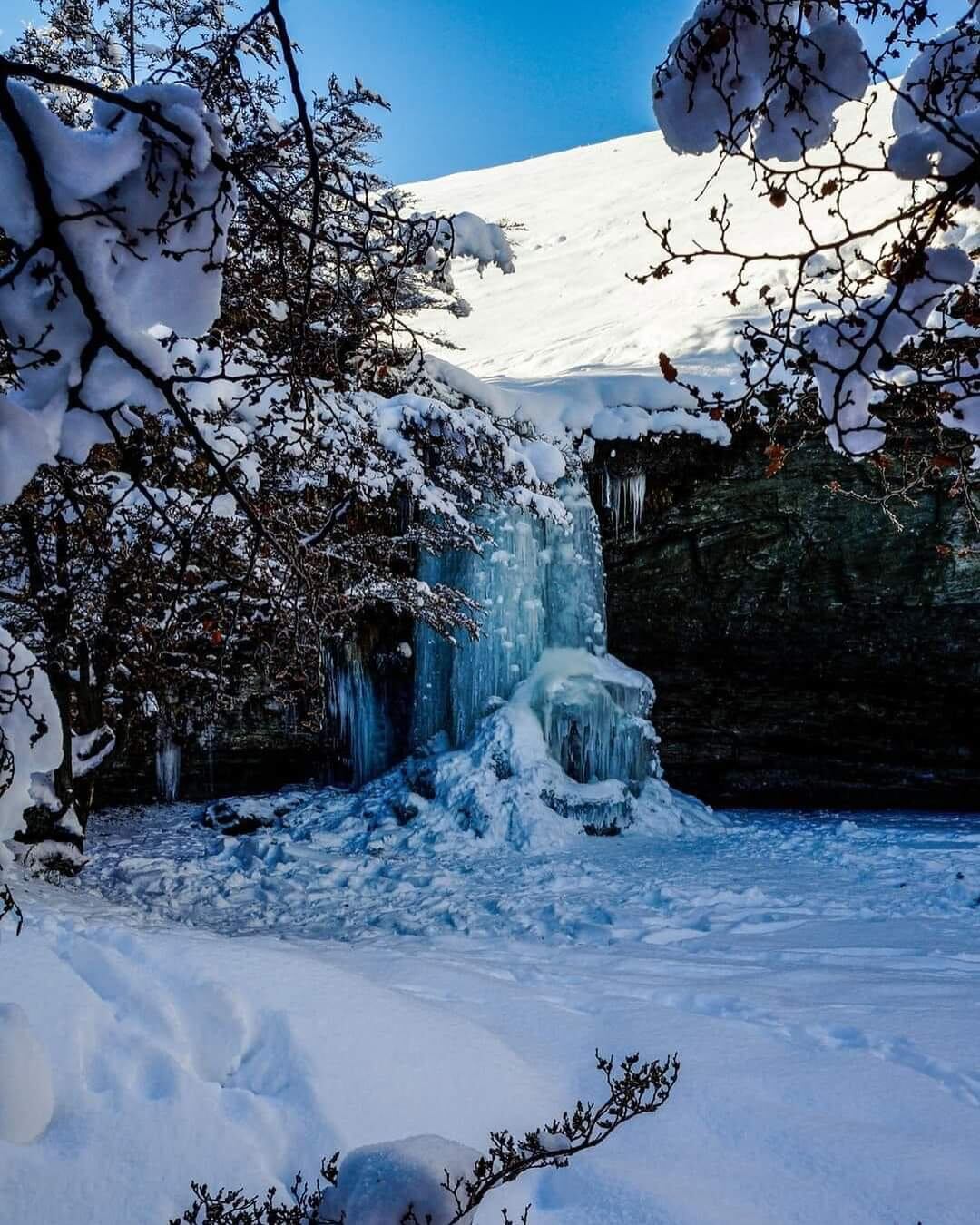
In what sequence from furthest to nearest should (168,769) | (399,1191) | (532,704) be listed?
(168,769)
(532,704)
(399,1191)

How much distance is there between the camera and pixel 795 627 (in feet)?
35.9

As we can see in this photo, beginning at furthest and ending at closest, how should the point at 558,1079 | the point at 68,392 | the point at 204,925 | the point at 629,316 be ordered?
1. the point at 629,316
2. the point at 204,925
3. the point at 558,1079
4. the point at 68,392

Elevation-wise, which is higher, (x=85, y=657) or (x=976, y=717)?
(x=85, y=657)

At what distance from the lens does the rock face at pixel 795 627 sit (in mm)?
9828

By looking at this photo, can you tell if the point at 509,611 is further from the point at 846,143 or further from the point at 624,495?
the point at 846,143

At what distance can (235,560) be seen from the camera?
574 cm

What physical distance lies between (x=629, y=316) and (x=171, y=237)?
1666 centimetres

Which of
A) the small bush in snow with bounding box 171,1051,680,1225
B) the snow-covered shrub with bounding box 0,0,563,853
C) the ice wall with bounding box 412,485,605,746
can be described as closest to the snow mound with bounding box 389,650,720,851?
the ice wall with bounding box 412,485,605,746

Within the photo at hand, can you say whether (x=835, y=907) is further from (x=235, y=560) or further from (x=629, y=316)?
(x=629, y=316)

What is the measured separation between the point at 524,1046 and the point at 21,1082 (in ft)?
5.88

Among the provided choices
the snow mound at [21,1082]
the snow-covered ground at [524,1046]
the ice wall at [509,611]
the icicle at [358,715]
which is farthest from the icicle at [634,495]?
the snow mound at [21,1082]

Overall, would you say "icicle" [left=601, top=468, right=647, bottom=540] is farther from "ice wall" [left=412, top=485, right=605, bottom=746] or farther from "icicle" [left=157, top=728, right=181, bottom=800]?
"icicle" [left=157, top=728, right=181, bottom=800]

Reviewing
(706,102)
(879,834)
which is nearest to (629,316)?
(879,834)

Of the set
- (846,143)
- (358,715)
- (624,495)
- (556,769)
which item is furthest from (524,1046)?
(358,715)
